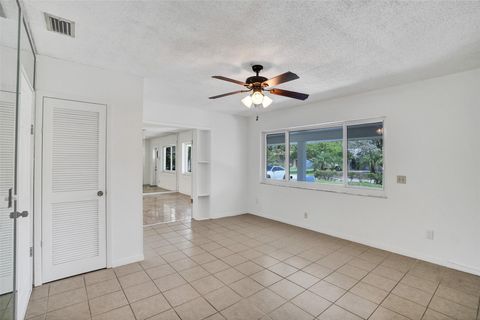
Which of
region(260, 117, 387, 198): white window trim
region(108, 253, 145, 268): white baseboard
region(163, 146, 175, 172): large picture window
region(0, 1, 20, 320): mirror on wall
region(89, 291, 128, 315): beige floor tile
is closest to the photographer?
region(0, 1, 20, 320): mirror on wall

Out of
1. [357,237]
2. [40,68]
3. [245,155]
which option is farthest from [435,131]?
[40,68]

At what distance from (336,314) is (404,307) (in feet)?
2.28

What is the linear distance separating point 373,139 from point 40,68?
4608 millimetres

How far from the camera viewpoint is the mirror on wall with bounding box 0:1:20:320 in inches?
55.9

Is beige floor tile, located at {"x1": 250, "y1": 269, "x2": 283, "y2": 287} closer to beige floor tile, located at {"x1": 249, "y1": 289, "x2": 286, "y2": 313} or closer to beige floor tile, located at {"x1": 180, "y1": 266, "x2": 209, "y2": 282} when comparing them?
beige floor tile, located at {"x1": 249, "y1": 289, "x2": 286, "y2": 313}

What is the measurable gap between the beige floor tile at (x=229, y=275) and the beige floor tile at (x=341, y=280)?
3.33 ft

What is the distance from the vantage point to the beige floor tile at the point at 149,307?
6.93 ft

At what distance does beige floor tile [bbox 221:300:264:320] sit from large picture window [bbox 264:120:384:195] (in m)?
2.78

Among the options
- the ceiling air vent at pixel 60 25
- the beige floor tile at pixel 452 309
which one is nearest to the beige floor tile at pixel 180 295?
the beige floor tile at pixel 452 309

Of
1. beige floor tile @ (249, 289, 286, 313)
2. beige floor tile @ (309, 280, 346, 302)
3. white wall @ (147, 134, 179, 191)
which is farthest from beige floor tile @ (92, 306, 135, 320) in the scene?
white wall @ (147, 134, 179, 191)

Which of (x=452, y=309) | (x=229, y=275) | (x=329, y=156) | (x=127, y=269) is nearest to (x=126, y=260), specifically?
(x=127, y=269)

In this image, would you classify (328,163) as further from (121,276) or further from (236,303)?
(121,276)

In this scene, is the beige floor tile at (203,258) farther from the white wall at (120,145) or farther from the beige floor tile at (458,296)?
the beige floor tile at (458,296)

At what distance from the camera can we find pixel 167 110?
4.71 m
